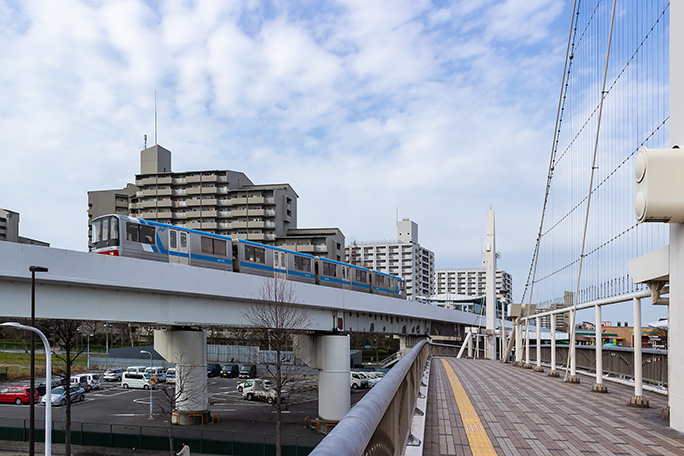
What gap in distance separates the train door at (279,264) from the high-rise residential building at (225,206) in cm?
5194

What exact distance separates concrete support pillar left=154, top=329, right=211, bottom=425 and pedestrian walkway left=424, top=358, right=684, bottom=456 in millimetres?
19675

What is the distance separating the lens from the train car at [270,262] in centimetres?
3041

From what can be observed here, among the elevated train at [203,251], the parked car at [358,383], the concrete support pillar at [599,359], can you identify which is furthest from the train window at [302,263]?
the concrete support pillar at [599,359]

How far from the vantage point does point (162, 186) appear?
3573 inches

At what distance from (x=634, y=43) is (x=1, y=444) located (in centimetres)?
3047

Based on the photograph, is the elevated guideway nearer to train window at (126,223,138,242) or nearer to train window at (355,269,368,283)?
train window at (126,223,138,242)

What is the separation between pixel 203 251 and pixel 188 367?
633 cm

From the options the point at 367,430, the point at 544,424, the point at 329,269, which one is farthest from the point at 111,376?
the point at 367,430

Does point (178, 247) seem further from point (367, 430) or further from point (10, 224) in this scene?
point (10, 224)

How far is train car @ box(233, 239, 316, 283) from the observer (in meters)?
30.4

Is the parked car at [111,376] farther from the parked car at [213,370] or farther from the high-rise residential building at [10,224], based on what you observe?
the high-rise residential building at [10,224]

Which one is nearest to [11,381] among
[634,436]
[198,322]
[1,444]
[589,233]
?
[1,444]

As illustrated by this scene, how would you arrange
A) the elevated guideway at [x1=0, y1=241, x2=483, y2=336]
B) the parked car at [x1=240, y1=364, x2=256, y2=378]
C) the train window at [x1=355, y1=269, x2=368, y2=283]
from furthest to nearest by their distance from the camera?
the parked car at [x1=240, y1=364, x2=256, y2=378] → the train window at [x1=355, y1=269, x2=368, y2=283] → the elevated guideway at [x1=0, y1=241, x2=483, y2=336]

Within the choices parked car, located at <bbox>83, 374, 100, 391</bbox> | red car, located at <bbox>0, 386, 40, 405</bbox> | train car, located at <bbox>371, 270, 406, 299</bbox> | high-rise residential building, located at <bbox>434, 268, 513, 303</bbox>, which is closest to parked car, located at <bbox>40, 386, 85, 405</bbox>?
red car, located at <bbox>0, 386, 40, 405</bbox>
